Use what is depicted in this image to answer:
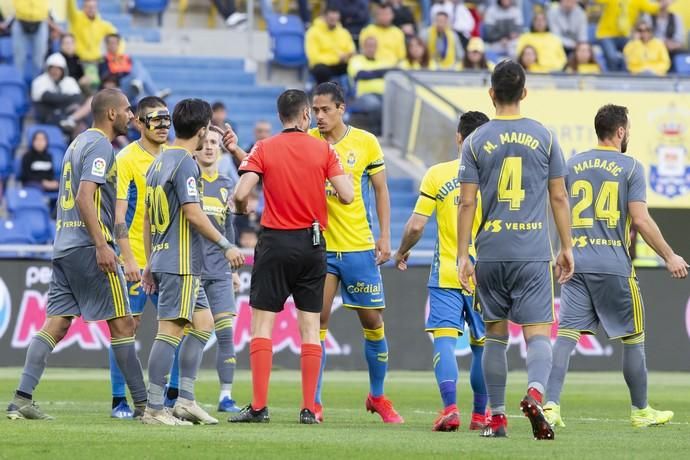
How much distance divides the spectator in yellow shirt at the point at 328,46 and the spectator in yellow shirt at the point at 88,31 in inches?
137

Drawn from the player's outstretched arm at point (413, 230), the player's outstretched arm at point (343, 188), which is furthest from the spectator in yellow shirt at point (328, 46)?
the player's outstretched arm at point (343, 188)

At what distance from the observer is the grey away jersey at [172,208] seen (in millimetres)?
10711

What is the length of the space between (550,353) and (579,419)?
2694mm

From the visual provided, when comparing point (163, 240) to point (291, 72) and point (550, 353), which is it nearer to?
point (550, 353)

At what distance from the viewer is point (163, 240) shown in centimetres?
1085

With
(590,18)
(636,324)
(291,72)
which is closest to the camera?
(636,324)

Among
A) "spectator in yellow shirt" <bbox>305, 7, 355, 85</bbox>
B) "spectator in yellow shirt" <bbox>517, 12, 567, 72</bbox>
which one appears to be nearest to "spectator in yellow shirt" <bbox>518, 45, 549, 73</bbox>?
"spectator in yellow shirt" <bbox>517, 12, 567, 72</bbox>

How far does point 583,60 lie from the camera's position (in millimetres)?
27359

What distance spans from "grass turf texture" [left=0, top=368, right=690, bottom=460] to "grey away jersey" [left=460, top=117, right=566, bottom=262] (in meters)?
1.23

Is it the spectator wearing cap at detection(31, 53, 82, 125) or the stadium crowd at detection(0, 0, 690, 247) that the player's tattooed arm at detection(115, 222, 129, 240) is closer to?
the stadium crowd at detection(0, 0, 690, 247)

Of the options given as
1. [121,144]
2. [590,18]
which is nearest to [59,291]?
[121,144]

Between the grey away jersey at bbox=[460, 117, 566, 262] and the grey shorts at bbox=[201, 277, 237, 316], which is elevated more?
→ the grey away jersey at bbox=[460, 117, 566, 262]

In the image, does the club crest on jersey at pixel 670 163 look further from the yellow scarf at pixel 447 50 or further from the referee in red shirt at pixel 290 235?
the referee in red shirt at pixel 290 235

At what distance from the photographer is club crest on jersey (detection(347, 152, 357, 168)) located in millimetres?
12023
